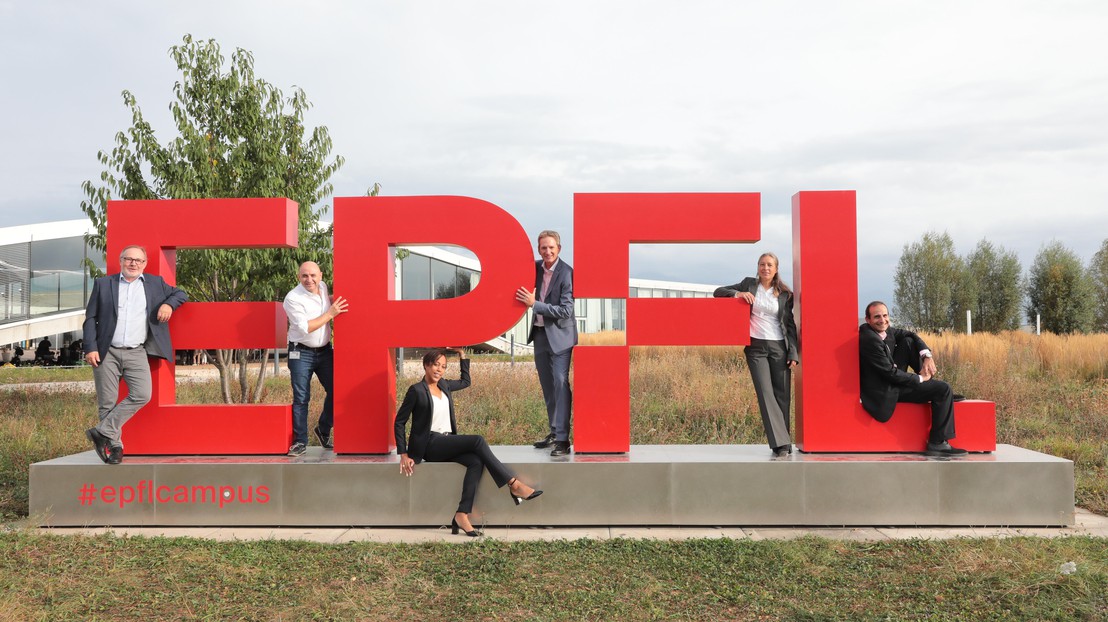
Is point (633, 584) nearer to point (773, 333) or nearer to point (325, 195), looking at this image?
point (773, 333)

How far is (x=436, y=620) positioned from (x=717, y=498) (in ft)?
8.78

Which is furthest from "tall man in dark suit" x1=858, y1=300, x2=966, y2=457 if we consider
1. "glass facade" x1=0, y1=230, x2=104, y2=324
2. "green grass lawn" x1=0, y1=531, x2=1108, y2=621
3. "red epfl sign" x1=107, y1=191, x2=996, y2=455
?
"glass facade" x1=0, y1=230, x2=104, y2=324

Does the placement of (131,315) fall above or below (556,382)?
above

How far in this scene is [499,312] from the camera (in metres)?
6.54

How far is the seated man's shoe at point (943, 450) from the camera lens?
6.27 meters

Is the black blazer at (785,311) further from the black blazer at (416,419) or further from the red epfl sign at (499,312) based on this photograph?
the black blazer at (416,419)

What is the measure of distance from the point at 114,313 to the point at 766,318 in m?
5.25

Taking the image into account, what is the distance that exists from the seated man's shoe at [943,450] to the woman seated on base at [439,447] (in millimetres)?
3166

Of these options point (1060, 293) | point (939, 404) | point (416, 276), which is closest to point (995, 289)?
point (1060, 293)

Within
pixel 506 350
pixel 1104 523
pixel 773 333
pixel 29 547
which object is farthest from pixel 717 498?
pixel 506 350

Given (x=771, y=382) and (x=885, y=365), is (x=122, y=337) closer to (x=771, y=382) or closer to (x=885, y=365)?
(x=771, y=382)

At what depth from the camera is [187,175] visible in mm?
9938

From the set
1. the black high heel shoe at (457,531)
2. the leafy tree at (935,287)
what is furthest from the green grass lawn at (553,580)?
the leafy tree at (935,287)

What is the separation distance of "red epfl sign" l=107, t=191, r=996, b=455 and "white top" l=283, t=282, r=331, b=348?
0.19 m
